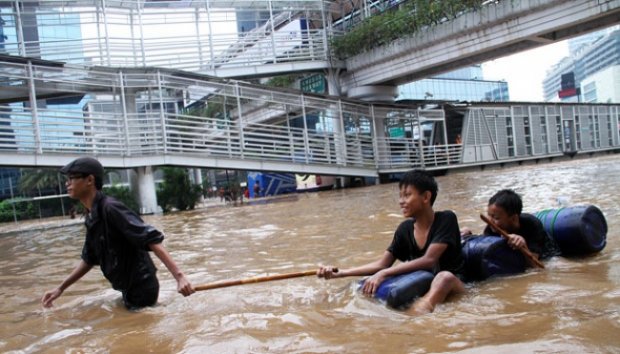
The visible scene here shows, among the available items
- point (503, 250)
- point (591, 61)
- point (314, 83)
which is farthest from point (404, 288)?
point (591, 61)

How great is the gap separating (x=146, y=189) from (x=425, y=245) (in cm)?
1384

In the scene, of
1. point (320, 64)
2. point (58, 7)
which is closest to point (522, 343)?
point (58, 7)

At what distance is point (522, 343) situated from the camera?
2.33m

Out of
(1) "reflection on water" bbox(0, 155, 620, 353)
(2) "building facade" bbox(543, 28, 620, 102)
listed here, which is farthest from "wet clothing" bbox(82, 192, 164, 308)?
(2) "building facade" bbox(543, 28, 620, 102)

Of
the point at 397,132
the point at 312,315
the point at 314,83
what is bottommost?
the point at 312,315

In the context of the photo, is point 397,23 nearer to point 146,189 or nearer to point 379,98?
point 379,98

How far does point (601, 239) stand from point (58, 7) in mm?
17353

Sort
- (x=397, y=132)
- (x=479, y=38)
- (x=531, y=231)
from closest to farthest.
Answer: (x=531, y=231) → (x=479, y=38) → (x=397, y=132)

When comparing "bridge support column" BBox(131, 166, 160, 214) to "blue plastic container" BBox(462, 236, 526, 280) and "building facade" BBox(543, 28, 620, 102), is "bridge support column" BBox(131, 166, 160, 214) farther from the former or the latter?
"building facade" BBox(543, 28, 620, 102)

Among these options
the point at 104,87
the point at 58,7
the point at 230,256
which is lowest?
the point at 230,256

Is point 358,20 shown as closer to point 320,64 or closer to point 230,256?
point 320,64

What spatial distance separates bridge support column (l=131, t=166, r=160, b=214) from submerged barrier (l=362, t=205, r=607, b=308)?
528 inches

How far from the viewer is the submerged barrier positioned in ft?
10.5

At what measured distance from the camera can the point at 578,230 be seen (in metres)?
4.12
